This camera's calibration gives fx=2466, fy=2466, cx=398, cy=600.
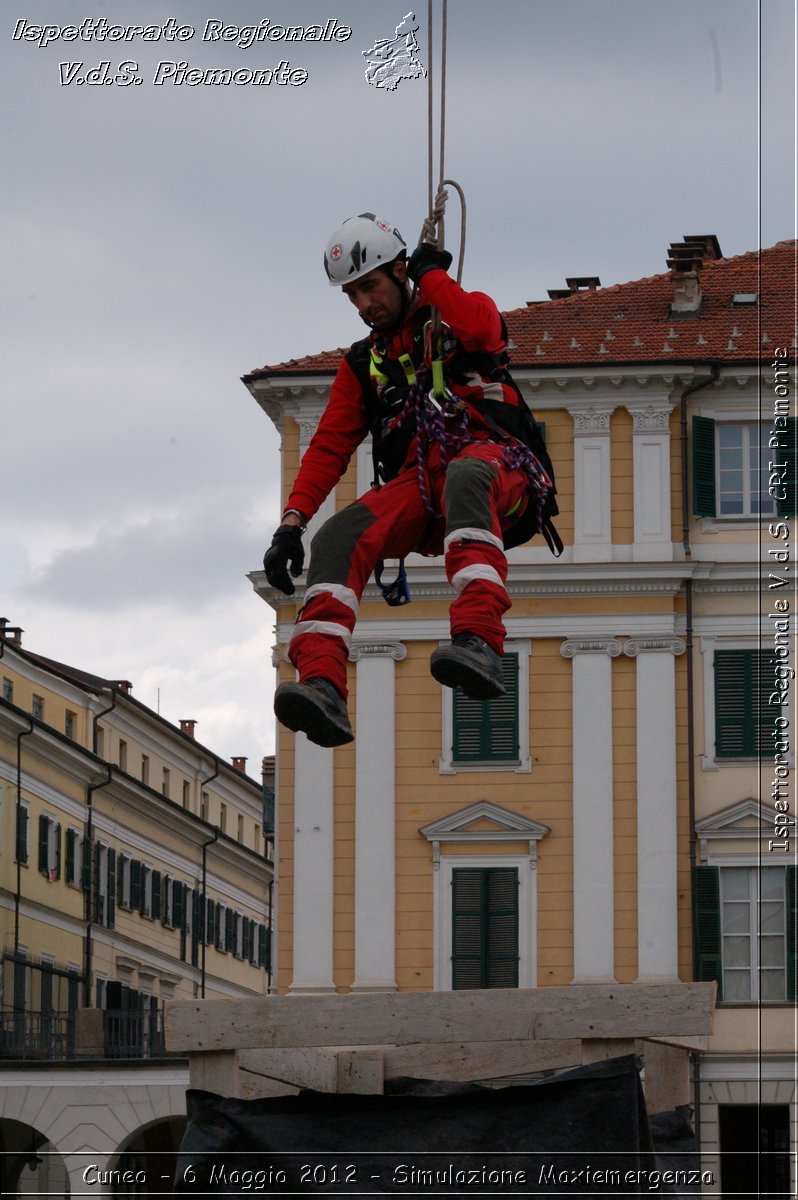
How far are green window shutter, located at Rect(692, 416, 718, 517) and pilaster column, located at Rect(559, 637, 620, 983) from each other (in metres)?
2.63

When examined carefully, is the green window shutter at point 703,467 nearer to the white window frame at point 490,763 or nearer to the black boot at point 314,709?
the white window frame at point 490,763

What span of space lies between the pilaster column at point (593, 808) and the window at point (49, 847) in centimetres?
2140

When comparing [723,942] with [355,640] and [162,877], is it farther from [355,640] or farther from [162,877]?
[162,877]

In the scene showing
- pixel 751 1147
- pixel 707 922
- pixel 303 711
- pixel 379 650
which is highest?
pixel 379 650

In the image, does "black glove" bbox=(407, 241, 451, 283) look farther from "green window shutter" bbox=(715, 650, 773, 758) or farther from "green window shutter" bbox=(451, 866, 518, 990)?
"green window shutter" bbox=(715, 650, 773, 758)

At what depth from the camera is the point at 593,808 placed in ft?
125

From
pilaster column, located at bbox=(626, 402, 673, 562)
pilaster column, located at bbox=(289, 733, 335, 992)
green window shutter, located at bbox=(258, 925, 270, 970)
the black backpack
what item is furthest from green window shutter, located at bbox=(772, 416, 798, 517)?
green window shutter, located at bbox=(258, 925, 270, 970)

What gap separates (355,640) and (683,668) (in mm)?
5208

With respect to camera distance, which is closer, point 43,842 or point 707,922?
point 707,922

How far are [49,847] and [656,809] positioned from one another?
22.9 meters

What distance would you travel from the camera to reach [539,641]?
39.1 m

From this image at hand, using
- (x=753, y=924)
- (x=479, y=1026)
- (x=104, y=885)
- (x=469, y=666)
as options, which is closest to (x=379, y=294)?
(x=469, y=666)

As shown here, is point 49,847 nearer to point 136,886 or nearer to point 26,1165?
point 136,886

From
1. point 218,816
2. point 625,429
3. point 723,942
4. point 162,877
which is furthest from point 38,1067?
point 218,816
